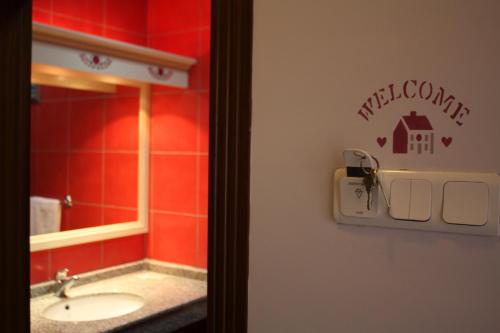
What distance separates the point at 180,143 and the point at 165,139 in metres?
0.10

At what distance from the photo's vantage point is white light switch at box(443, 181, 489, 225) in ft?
2.16

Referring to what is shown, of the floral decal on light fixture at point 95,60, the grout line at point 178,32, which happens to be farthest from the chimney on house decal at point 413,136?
the grout line at point 178,32

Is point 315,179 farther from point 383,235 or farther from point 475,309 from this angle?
point 475,309

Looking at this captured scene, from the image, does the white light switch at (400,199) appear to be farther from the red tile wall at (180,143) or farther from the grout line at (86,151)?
the grout line at (86,151)

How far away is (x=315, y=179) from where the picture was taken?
803mm

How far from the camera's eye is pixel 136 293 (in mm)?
2096

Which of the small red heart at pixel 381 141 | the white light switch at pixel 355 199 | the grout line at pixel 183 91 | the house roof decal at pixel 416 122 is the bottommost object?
the white light switch at pixel 355 199

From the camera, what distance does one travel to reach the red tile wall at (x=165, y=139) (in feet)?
7.43

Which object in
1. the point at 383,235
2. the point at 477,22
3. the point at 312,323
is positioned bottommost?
the point at 312,323

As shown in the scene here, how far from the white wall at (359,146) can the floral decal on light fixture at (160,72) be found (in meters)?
1.37

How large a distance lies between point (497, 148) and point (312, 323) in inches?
15.5

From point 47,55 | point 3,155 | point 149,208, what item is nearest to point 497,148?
point 3,155

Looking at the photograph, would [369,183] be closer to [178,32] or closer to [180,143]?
[180,143]

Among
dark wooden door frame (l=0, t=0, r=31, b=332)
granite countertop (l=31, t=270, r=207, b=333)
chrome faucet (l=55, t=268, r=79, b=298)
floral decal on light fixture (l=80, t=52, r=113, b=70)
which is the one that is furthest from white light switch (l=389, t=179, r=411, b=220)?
chrome faucet (l=55, t=268, r=79, b=298)
